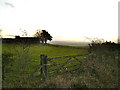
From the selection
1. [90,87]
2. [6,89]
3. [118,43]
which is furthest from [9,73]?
[118,43]

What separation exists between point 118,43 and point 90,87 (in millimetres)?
10696

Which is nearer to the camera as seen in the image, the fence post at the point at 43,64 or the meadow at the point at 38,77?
the meadow at the point at 38,77

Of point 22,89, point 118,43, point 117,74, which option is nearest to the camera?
point 22,89

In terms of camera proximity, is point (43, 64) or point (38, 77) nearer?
point (43, 64)

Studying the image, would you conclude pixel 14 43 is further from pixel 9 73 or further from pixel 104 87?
pixel 104 87

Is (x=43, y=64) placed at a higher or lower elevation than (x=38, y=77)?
higher

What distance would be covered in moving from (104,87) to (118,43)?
33.5 ft

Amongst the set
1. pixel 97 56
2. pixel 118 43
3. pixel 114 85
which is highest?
pixel 118 43

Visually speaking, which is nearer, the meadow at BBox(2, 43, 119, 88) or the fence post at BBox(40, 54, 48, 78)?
the meadow at BBox(2, 43, 119, 88)

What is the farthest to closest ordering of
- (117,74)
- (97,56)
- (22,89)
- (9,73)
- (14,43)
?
(97,56), (9,73), (117,74), (14,43), (22,89)

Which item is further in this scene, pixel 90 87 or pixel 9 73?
pixel 9 73

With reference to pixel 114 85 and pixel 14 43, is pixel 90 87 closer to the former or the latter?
pixel 114 85

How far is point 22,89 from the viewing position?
7672 mm

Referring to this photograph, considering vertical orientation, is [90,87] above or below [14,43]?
below
